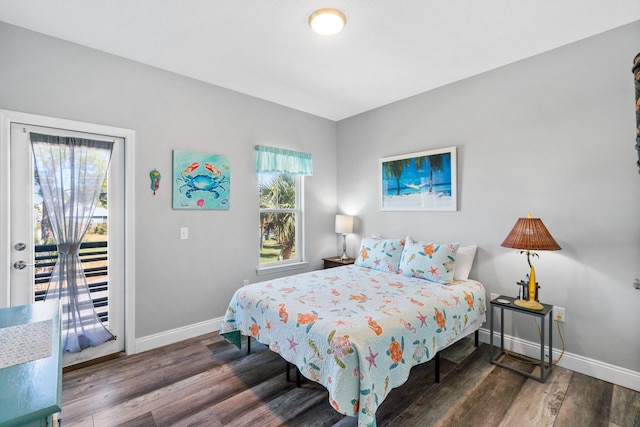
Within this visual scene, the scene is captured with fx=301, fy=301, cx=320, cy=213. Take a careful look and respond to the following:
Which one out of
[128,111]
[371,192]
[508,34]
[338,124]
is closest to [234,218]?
[128,111]

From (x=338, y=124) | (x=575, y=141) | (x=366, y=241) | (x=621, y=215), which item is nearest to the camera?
(x=621, y=215)

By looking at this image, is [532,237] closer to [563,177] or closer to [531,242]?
[531,242]

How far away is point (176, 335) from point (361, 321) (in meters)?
2.05

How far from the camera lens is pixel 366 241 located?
358 cm

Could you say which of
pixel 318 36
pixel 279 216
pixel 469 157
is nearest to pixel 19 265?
pixel 279 216

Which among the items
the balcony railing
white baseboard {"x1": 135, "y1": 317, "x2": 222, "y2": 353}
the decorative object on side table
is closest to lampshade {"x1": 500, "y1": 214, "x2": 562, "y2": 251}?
the decorative object on side table

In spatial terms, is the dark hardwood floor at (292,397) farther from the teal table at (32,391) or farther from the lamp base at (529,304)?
the teal table at (32,391)

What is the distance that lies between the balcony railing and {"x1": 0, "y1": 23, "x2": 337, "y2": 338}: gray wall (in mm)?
249

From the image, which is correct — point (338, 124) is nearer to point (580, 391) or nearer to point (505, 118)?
point (505, 118)

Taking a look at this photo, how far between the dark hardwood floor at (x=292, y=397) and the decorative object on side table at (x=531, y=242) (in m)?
0.57

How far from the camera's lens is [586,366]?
7.74 ft

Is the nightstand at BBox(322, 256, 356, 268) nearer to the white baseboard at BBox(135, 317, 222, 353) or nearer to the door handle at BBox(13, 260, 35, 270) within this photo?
the white baseboard at BBox(135, 317, 222, 353)

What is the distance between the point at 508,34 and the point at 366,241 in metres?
2.31

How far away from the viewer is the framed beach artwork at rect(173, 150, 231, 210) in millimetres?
2936
